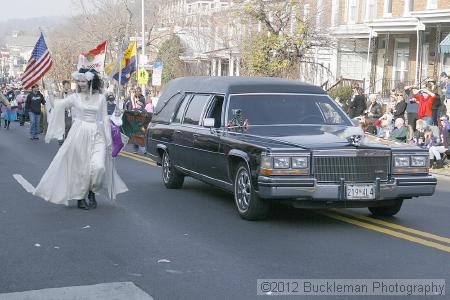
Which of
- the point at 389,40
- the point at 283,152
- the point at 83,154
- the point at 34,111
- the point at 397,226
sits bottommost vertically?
the point at 34,111

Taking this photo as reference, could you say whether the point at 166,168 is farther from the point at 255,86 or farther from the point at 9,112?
the point at 9,112

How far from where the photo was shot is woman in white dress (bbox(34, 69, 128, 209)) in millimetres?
10086

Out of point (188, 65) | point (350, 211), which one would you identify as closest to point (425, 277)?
point (350, 211)

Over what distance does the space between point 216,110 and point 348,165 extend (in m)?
2.71

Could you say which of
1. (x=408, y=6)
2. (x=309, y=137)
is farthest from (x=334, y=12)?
(x=309, y=137)

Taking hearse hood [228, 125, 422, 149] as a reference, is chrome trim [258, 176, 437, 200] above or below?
below

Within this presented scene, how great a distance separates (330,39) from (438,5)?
6.73 metres

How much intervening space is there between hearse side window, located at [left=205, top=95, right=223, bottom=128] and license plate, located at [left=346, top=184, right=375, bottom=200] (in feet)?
8.36

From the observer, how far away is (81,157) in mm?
10203

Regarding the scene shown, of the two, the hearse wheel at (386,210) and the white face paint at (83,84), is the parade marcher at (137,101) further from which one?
the hearse wheel at (386,210)

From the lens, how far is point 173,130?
12008 mm

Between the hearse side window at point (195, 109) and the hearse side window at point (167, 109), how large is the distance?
689mm

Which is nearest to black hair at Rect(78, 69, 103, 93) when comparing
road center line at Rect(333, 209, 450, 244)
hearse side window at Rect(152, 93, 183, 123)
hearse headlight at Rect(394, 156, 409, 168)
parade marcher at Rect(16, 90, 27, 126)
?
hearse side window at Rect(152, 93, 183, 123)

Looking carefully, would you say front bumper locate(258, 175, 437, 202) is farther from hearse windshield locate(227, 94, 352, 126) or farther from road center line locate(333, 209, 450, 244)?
hearse windshield locate(227, 94, 352, 126)
